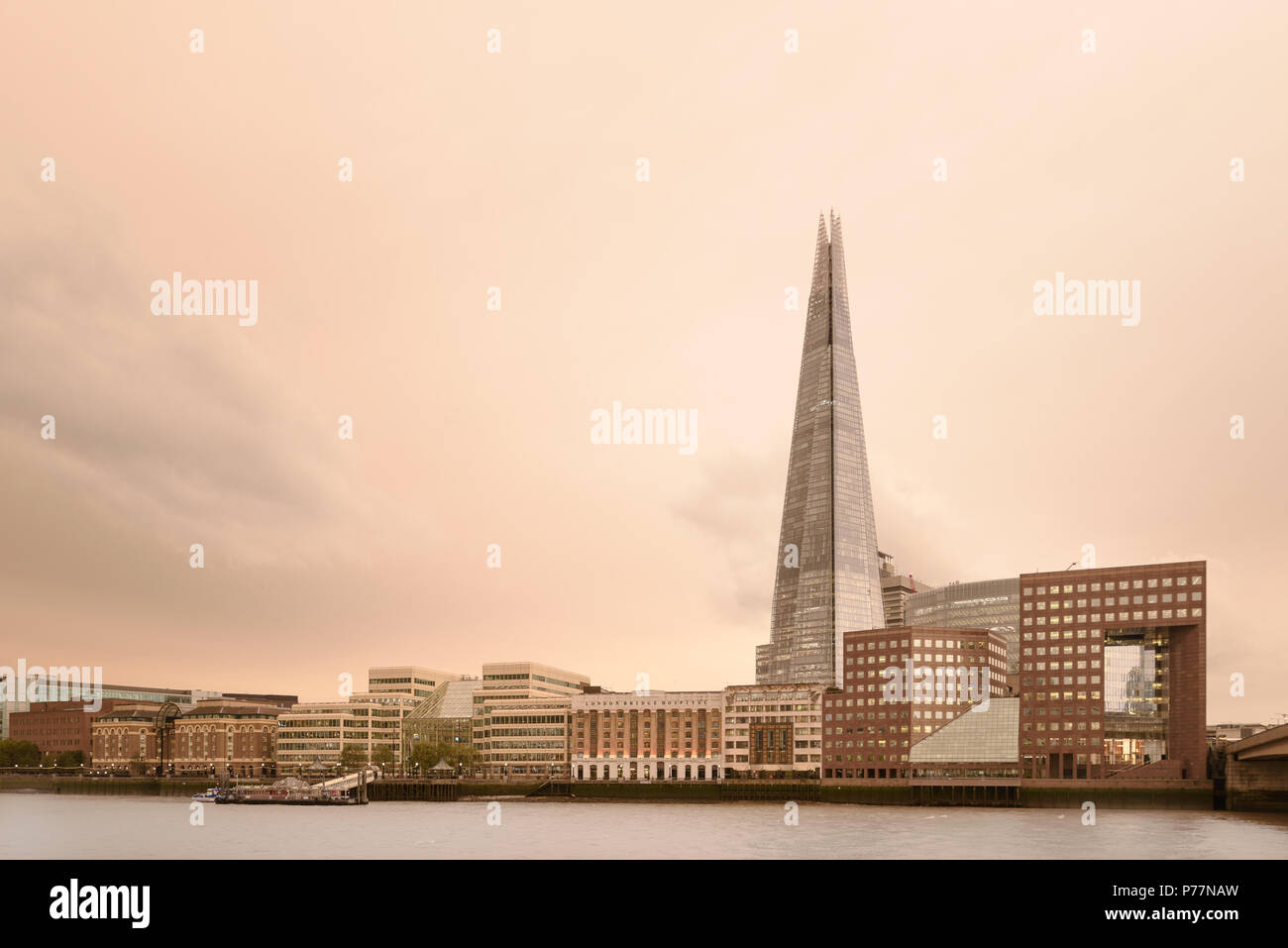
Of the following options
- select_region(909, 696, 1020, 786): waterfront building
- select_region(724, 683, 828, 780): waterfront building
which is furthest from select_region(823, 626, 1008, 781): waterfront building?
select_region(909, 696, 1020, 786): waterfront building

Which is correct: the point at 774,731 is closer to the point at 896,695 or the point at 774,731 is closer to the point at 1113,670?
the point at 896,695

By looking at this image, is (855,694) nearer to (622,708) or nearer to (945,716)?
(945,716)

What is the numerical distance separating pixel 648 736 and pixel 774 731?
20.5 meters

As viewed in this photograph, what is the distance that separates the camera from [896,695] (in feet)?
595

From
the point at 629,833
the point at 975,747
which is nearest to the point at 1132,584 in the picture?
the point at 975,747

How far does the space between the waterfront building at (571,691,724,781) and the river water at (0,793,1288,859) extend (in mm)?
51329

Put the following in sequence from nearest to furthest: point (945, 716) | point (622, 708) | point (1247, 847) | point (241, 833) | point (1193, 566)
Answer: point (1247, 847)
point (241, 833)
point (1193, 566)
point (945, 716)
point (622, 708)

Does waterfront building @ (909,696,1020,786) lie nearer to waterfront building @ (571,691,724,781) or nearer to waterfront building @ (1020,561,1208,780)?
waterfront building @ (1020,561,1208,780)

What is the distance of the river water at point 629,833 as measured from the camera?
70.6 meters

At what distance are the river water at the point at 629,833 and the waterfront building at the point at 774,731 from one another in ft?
145
